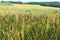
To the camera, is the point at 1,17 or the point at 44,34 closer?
the point at 44,34

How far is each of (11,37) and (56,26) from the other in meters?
0.58

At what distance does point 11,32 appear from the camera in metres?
3.16

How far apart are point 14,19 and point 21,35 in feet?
2.57

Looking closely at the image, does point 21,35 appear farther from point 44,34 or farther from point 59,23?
point 59,23

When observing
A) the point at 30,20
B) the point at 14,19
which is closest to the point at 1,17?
the point at 14,19

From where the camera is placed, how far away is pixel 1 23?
11.8ft

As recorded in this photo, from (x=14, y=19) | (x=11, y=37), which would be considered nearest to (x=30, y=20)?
Answer: (x=14, y=19)

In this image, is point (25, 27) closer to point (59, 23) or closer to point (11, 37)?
point (11, 37)

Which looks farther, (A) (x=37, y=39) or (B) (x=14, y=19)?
(B) (x=14, y=19)

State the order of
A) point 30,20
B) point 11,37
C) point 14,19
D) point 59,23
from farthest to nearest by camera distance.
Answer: point 14,19
point 30,20
point 59,23
point 11,37

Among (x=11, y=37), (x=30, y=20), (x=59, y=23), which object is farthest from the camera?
(x=30, y=20)

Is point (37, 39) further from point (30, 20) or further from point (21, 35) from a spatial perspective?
point (30, 20)

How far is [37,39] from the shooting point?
3086 millimetres

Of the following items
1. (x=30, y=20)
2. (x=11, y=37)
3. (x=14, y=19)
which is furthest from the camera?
(x=14, y=19)
